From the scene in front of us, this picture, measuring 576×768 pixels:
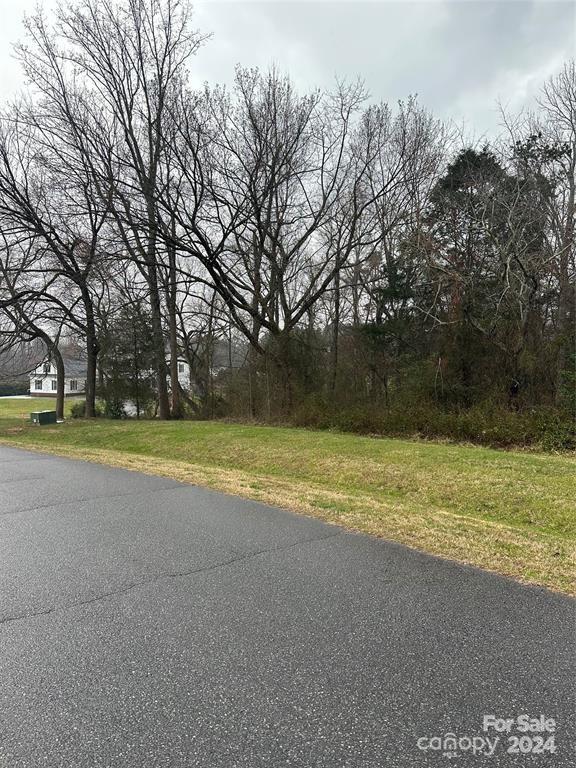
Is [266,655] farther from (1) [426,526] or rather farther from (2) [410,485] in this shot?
(2) [410,485]

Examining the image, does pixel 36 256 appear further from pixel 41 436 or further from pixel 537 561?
pixel 537 561

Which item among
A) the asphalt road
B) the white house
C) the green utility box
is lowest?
the asphalt road

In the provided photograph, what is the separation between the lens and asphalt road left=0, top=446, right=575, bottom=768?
2.19m

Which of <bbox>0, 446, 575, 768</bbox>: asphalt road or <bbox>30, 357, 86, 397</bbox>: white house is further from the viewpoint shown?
<bbox>30, 357, 86, 397</bbox>: white house

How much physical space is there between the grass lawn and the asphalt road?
2.11ft

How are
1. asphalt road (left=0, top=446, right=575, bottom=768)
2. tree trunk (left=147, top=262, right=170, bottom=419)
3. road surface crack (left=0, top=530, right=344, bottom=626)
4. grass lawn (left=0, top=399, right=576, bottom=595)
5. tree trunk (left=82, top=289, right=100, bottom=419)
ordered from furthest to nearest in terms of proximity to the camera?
1. tree trunk (left=147, top=262, right=170, bottom=419)
2. tree trunk (left=82, top=289, right=100, bottom=419)
3. grass lawn (left=0, top=399, right=576, bottom=595)
4. road surface crack (left=0, top=530, right=344, bottom=626)
5. asphalt road (left=0, top=446, right=575, bottom=768)

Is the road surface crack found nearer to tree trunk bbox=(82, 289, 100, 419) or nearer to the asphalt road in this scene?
the asphalt road

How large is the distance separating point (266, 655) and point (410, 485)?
562 centimetres

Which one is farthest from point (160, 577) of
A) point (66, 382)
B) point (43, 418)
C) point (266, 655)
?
point (66, 382)

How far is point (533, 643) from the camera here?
9.91 ft

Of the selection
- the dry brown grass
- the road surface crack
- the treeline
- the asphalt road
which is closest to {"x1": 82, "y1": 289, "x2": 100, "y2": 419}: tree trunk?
the treeline

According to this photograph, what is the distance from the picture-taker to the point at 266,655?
290 cm

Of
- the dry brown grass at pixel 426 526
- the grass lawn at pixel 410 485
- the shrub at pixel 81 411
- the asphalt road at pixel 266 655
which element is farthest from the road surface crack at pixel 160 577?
the shrub at pixel 81 411

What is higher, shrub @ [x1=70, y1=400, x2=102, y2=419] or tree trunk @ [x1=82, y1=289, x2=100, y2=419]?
tree trunk @ [x1=82, y1=289, x2=100, y2=419]
